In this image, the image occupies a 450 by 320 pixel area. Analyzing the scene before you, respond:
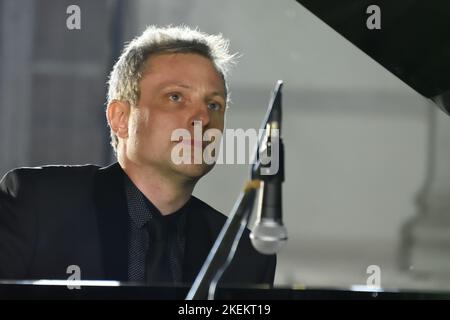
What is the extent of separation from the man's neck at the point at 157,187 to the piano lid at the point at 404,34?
0.74m

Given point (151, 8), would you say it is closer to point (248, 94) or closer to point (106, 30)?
point (106, 30)

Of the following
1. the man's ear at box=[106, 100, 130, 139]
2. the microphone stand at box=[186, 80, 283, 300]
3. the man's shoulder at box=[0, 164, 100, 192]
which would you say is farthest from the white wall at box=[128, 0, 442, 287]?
the microphone stand at box=[186, 80, 283, 300]

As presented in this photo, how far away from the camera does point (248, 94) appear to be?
268 centimetres

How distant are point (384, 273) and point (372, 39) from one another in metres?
0.77

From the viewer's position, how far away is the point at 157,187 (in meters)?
2.69

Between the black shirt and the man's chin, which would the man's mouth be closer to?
the man's chin

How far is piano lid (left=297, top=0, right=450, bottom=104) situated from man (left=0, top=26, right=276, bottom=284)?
1.32 feet

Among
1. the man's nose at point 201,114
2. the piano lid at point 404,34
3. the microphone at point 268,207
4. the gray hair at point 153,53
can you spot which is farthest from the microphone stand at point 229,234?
the piano lid at point 404,34

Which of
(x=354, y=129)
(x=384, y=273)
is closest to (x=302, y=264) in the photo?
(x=384, y=273)

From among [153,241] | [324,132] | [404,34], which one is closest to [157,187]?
[153,241]

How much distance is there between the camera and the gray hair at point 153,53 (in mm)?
2699

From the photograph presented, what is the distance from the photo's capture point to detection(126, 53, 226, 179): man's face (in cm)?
266

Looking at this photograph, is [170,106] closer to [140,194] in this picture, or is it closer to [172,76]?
[172,76]
